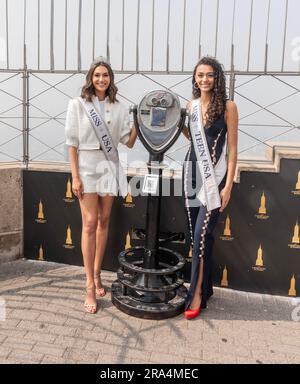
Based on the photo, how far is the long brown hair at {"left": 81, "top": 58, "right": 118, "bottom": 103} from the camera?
3340 mm

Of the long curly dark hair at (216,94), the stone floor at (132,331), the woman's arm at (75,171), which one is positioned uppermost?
the long curly dark hair at (216,94)

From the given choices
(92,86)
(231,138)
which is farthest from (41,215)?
(231,138)

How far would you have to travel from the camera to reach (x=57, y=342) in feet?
10.1

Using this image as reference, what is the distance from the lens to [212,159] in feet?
11.0

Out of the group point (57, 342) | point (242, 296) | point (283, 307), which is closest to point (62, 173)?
point (57, 342)

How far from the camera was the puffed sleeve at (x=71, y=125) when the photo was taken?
3373 mm

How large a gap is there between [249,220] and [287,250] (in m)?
0.46

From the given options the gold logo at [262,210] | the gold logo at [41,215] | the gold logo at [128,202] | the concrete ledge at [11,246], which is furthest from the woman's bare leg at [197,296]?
the concrete ledge at [11,246]

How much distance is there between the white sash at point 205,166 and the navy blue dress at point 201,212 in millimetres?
46

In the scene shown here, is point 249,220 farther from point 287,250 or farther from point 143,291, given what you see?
point 143,291

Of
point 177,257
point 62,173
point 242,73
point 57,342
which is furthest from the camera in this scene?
point 62,173

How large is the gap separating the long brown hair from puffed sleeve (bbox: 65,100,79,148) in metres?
0.13
